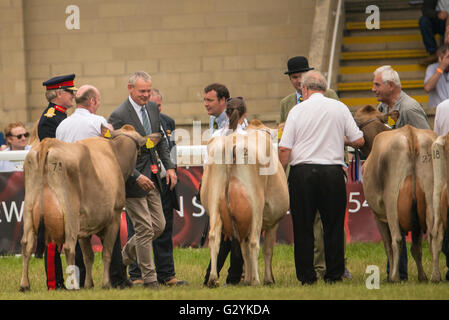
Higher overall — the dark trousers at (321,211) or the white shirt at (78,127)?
the white shirt at (78,127)

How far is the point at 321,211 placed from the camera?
30.0 ft

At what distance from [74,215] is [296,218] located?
2164mm

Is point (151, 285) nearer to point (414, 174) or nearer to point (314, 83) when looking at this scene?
point (314, 83)

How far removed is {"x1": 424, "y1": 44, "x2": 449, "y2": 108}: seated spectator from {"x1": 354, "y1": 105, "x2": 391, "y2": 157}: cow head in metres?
5.29

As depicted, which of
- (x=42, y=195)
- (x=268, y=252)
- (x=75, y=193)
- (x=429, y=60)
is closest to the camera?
(x=42, y=195)

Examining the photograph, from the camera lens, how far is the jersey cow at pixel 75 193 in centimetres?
841

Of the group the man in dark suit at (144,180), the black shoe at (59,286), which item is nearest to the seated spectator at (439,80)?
the man in dark suit at (144,180)

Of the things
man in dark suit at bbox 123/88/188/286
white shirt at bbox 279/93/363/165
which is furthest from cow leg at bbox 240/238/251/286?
man in dark suit at bbox 123/88/188/286

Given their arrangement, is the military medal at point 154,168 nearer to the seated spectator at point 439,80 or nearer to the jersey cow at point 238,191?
the jersey cow at point 238,191

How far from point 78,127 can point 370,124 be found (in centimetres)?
297

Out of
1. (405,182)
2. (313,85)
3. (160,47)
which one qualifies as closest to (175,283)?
(313,85)

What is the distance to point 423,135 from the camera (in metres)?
8.97

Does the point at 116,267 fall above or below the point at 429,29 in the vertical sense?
below

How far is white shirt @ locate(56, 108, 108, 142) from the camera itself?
928 centimetres
